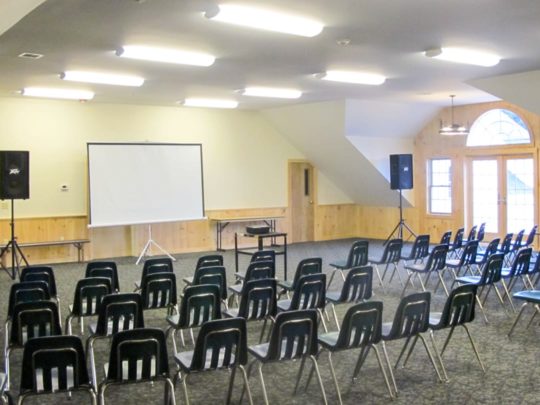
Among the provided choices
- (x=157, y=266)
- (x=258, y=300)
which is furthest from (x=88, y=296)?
(x=258, y=300)

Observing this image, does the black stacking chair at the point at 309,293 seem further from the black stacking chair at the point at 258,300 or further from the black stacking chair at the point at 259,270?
the black stacking chair at the point at 259,270

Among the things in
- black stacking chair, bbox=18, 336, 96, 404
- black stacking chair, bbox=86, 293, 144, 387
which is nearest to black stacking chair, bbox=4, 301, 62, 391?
black stacking chair, bbox=86, 293, 144, 387

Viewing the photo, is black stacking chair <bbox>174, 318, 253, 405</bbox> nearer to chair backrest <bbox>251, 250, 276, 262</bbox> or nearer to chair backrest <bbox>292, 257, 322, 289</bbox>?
chair backrest <bbox>292, 257, 322, 289</bbox>

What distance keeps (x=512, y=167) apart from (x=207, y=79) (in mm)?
7444

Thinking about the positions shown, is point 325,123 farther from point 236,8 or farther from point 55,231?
point 236,8

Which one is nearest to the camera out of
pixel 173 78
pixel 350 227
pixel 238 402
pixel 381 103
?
pixel 238 402

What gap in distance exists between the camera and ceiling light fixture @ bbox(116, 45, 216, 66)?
6.78 meters

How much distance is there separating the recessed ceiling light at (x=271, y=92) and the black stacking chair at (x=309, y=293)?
546cm

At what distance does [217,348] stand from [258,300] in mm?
1357

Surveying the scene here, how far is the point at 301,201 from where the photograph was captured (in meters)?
14.8

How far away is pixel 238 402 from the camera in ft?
14.4

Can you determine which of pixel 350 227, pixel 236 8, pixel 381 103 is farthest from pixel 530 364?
pixel 350 227

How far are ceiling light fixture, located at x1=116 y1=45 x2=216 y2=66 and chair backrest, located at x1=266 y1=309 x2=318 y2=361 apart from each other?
411 cm

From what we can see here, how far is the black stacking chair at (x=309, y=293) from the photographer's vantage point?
17.9 feet
